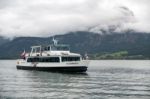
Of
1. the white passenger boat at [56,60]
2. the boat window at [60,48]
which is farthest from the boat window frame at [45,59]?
the boat window at [60,48]

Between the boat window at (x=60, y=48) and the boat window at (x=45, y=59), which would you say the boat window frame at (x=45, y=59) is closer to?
the boat window at (x=45, y=59)

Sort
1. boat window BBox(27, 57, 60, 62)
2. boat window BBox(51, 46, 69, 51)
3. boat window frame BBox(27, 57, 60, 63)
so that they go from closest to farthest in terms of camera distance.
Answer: boat window frame BBox(27, 57, 60, 63)
boat window BBox(27, 57, 60, 62)
boat window BBox(51, 46, 69, 51)

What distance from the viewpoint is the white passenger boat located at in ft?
319

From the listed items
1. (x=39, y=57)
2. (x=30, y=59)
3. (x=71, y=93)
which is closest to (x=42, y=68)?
(x=39, y=57)

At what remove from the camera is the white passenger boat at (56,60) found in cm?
9738

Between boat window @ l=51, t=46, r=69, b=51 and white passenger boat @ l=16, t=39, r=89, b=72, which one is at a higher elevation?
boat window @ l=51, t=46, r=69, b=51

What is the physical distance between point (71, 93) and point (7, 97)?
355 inches

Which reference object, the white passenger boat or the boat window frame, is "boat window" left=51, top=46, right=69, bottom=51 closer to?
the white passenger boat

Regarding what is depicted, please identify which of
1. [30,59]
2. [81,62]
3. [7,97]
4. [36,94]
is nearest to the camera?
[7,97]

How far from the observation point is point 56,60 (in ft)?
331

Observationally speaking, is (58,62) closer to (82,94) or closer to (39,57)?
(39,57)

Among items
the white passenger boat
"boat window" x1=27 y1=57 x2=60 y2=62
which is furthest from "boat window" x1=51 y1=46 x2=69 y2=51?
"boat window" x1=27 y1=57 x2=60 y2=62

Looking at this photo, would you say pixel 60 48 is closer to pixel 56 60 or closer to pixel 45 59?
pixel 56 60

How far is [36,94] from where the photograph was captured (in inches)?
2052
